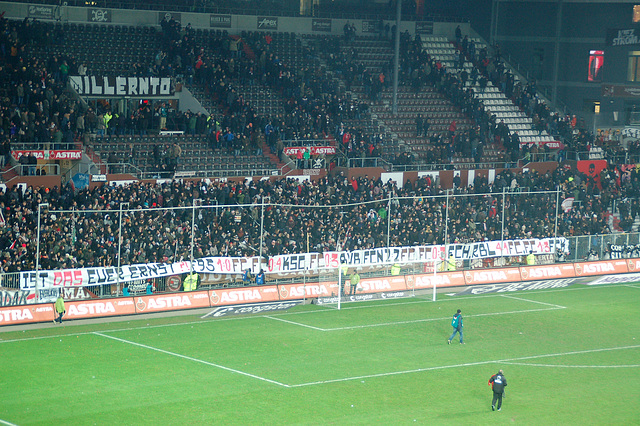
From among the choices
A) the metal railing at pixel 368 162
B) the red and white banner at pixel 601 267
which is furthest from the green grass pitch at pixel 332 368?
the metal railing at pixel 368 162

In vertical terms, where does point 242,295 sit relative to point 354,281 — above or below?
below

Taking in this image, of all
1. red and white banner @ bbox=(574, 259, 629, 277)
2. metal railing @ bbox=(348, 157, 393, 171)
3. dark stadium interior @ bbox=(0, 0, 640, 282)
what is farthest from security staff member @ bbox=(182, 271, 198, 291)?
red and white banner @ bbox=(574, 259, 629, 277)

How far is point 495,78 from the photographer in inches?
2542

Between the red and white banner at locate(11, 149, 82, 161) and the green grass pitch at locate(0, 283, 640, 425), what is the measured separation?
10.4 metres

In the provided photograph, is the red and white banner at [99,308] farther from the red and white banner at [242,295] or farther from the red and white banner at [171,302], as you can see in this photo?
the red and white banner at [242,295]

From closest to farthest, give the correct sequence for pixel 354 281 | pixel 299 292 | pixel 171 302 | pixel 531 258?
pixel 171 302, pixel 299 292, pixel 354 281, pixel 531 258

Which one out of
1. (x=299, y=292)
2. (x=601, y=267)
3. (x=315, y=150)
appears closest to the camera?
(x=299, y=292)

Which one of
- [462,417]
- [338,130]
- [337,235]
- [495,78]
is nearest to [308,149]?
[338,130]

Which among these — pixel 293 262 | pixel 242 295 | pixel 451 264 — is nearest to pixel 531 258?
pixel 451 264

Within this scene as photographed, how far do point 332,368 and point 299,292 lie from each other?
34.6 feet

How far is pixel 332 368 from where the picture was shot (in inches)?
1227

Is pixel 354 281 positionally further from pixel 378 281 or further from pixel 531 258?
pixel 531 258

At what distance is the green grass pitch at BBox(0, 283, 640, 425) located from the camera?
26.0 m

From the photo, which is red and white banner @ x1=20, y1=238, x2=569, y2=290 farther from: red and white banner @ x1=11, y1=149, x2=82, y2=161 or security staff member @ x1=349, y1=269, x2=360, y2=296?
red and white banner @ x1=11, y1=149, x2=82, y2=161
